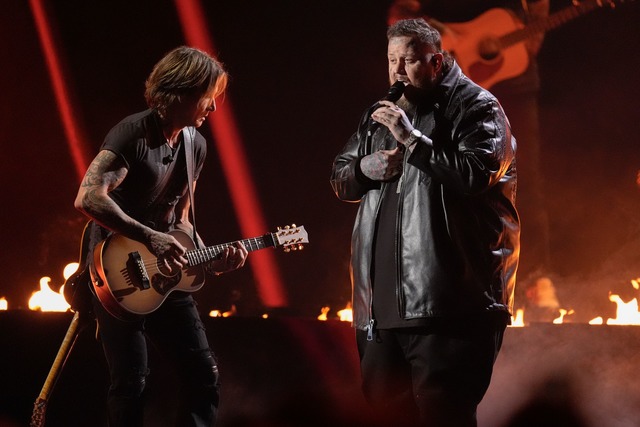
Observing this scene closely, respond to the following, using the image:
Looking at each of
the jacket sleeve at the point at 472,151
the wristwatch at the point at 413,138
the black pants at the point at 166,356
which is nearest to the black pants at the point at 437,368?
the jacket sleeve at the point at 472,151

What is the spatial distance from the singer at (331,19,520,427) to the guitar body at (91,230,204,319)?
3.65 ft

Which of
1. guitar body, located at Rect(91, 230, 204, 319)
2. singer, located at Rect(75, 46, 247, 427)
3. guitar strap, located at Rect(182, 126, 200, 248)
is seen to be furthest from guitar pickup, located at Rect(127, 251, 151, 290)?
guitar strap, located at Rect(182, 126, 200, 248)

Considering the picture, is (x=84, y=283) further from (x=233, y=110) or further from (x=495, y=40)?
(x=495, y=40)

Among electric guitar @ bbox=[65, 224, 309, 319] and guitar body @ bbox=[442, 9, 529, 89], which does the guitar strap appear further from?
guitar body @ bbox=[442, 9, 529, 89]

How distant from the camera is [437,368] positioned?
273 cm

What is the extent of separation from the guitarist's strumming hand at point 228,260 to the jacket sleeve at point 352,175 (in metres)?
0.90

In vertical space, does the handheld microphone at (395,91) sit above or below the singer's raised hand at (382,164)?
above

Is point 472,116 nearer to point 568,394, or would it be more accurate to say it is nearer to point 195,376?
point 195,376

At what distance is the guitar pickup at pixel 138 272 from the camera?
3.59 metres

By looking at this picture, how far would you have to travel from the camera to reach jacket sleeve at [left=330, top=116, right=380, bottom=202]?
3070mm

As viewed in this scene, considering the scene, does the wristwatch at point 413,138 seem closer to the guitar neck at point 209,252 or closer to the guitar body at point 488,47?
the guitar neck at point 209,252

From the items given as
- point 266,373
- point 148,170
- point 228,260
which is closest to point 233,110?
point 266,373

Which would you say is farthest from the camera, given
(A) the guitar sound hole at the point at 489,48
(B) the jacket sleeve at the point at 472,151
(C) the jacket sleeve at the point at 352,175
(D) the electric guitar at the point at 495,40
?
(A) the guitar sound hole at the point at 489,48

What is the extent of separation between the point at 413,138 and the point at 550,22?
554cm
